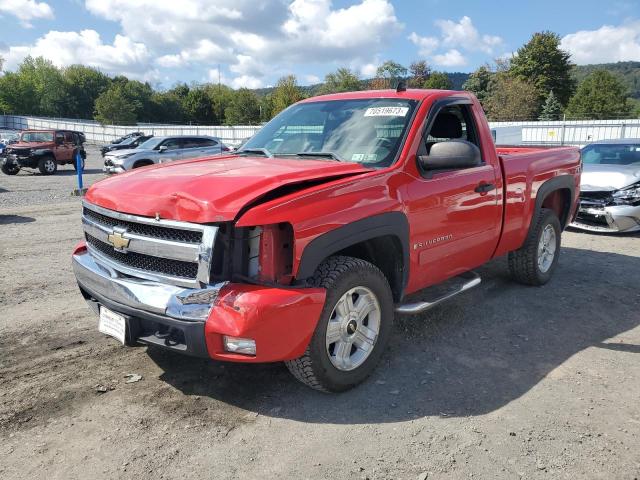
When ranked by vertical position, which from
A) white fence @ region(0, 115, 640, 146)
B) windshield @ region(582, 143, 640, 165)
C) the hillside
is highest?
the hillside

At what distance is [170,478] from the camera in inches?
103

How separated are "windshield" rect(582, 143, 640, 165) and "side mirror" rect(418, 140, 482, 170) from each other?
725cm

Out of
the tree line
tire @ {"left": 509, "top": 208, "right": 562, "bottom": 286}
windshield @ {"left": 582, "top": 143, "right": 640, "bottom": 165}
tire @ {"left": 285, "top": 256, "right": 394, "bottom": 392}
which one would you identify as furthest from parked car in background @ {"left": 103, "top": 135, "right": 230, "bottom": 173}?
the tree line

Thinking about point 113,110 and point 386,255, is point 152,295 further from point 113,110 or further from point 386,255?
point 113,110

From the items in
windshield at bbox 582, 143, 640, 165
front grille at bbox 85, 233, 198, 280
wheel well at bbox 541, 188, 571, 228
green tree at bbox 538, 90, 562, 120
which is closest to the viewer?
front grille at bbox 85, 233, 198, 280

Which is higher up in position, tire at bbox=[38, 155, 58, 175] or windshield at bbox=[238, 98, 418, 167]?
windshield at bbox=[238, 98, 418, 167]

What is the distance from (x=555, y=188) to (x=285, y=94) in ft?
263

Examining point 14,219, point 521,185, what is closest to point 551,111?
point 14,219

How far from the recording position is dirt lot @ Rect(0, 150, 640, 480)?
2740mm

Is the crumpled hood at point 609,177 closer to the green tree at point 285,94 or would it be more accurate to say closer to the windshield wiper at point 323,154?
the windshield wiper at point 323,154

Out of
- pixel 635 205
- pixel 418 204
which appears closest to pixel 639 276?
pixel 635 205

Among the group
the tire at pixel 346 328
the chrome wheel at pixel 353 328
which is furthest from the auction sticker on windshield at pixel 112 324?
the chrome wheel at pixel 353 328

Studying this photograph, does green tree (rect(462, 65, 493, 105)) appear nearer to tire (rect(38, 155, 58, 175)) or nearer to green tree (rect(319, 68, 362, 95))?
green tree (rect(319, 68, 362, 95))

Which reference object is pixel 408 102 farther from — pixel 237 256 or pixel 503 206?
pixel 237 256
